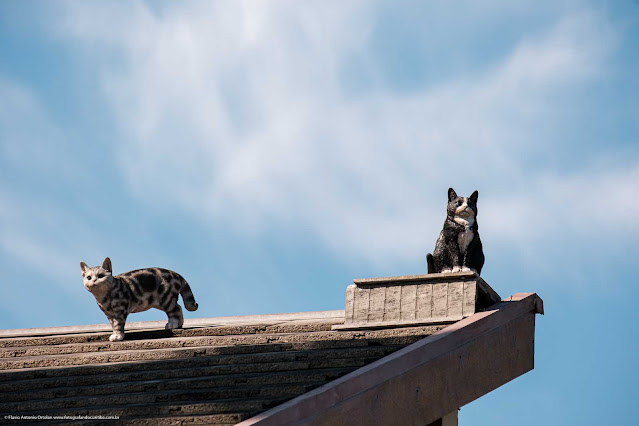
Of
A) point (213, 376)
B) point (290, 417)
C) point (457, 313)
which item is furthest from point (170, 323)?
point (290, 417)

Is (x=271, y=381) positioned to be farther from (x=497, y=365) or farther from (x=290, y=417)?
(x=497, y=365)

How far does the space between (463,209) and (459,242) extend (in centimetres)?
41

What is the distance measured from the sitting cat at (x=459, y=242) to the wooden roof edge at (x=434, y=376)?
2.37ft

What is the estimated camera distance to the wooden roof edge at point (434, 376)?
9.68 m

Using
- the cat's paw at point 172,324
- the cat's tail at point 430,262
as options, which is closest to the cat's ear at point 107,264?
the cat's paw at point 172,324

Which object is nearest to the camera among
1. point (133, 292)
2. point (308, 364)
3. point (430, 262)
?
point (308, 364)

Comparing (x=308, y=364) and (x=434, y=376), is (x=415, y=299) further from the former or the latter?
(x=308, y=364)

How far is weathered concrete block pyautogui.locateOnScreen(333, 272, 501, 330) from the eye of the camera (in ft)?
39.8

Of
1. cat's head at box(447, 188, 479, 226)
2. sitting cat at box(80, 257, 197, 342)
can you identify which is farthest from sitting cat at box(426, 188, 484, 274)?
sitting cat at box(80, 257, 197, 342)

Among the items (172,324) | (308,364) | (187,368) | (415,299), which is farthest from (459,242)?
(187,368)

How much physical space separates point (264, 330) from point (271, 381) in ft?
7.73

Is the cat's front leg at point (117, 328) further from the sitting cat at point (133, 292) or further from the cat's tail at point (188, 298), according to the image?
the cat's tail at point (188, 298)

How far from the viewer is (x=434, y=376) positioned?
11.0 m

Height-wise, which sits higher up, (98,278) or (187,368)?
(98,278)
